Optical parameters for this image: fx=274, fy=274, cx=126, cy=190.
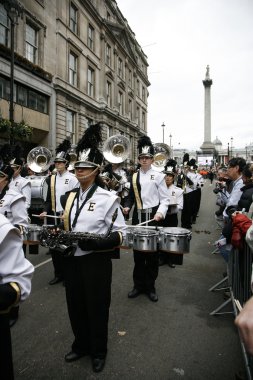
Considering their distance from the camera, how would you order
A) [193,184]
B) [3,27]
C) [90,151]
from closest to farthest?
1. [90,151]
2. [193,184]
3. [3,27]

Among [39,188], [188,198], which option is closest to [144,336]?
[39,188]

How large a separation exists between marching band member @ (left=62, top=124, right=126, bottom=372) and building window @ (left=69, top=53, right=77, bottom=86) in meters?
24.0

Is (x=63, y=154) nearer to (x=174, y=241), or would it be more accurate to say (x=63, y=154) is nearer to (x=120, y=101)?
(x=174, y=241)

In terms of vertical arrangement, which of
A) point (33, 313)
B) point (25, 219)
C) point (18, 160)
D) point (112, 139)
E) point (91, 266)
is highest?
point (112, 139)

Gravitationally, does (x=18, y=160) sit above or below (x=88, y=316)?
above

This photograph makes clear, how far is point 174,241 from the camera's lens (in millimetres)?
3730

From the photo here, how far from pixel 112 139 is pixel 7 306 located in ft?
22.4

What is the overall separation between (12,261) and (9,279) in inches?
4.4

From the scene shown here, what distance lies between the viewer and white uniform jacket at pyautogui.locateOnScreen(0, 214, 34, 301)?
1729 millimetres

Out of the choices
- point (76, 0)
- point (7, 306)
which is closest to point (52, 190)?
point (7, 306)

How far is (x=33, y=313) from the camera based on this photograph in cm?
408

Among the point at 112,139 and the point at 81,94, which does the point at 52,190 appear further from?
the point at 81,94

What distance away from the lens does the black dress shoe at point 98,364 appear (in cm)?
287

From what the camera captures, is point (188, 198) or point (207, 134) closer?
point (188, 198)
